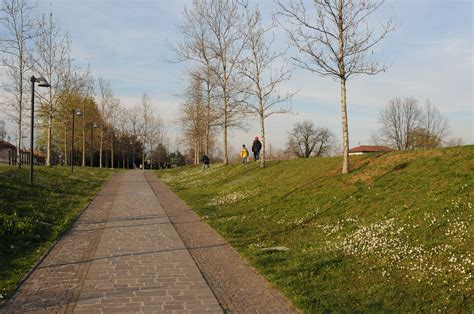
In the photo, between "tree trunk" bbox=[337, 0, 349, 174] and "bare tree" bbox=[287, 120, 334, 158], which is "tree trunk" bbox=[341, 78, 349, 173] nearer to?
"tree trunk" bbox=[337, 0, 349, 174]

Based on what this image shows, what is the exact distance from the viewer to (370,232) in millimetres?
9047

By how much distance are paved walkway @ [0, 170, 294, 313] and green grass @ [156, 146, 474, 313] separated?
21.7 inches

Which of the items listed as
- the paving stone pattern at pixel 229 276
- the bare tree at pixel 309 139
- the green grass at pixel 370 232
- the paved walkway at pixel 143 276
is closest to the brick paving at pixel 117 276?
the paved walkway at pixel 143 276

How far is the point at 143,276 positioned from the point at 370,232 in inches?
191

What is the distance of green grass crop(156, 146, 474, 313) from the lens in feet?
20.1

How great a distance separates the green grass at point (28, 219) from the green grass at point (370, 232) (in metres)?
4.30

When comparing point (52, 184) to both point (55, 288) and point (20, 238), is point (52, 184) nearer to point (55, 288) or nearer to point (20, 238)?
point (20, 238)

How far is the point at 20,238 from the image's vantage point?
9969mm

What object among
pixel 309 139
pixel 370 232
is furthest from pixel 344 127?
pixel 309 139

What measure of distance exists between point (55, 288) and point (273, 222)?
274 inches

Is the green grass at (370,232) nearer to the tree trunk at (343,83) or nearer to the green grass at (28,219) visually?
the tree trunk at (343,83)

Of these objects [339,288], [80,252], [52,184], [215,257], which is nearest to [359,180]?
[215,257]

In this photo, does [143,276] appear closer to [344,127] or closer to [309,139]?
[344,127]

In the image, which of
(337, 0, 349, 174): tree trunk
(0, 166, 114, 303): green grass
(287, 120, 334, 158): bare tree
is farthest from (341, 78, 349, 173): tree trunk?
(287, 120, 334, 158): bare tree
